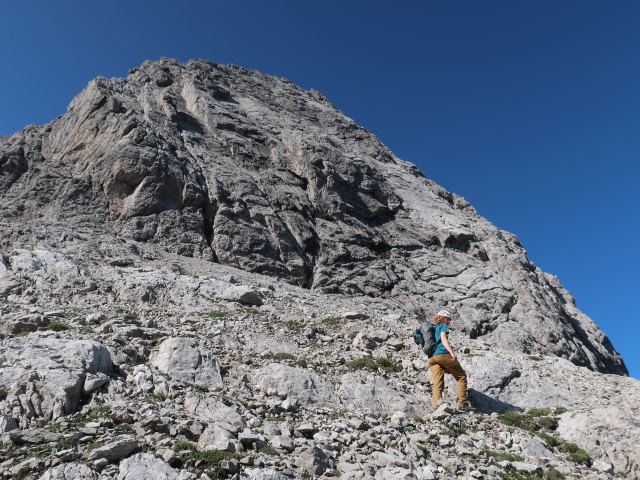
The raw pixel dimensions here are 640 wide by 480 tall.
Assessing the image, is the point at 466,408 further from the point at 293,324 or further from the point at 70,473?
the point at 70,473

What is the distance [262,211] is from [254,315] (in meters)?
24.3

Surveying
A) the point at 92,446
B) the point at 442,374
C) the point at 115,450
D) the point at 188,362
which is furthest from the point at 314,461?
the point at 188,362

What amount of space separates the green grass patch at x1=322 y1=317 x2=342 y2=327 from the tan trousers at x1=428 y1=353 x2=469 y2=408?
24.6ft

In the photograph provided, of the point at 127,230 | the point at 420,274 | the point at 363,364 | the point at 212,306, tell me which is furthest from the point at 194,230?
the point at 363,364

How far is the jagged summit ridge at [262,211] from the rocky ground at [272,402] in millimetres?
18148

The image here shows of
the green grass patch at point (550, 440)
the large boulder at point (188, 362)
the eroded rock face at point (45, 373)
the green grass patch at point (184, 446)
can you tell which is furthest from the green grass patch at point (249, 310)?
the green grass patch at point (550, 440)

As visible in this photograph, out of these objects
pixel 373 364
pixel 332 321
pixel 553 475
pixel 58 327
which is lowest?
pixel 553 475

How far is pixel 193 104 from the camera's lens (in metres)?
59.7

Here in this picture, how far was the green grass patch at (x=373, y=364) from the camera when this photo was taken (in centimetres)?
1594

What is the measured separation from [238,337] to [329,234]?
29797mm

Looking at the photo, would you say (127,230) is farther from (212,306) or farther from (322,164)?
(322,164)

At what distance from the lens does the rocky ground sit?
863 cm

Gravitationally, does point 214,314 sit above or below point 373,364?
above

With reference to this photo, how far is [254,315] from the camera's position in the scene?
2136 cm
